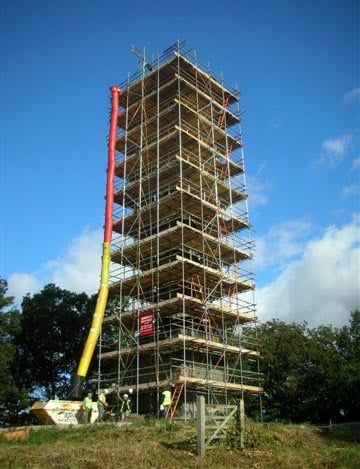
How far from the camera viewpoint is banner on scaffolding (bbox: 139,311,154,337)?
105 feet

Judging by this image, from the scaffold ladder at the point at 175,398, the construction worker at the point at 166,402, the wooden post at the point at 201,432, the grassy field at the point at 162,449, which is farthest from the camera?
the scaffold ladder at the point at 175,398

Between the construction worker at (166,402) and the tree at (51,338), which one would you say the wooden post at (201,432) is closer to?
the construction worker at (166,402)

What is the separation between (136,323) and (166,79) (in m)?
18.3

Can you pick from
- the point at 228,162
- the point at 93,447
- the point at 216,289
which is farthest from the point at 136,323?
the point at 93,447

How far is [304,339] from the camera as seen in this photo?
47.8 m

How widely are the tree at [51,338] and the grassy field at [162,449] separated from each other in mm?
25096

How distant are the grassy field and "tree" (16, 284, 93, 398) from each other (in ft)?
82.3

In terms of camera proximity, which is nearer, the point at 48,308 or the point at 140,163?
the point at 140,163

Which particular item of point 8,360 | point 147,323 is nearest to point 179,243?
point 147,323

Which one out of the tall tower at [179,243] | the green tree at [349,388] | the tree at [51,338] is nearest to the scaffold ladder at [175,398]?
the tall tower at [179,243]

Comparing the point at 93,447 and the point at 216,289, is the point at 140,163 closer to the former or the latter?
the point at 216,289

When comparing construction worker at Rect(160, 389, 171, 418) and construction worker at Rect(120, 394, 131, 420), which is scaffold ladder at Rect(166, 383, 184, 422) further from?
construction worker at Rect(120, 394, 131, 420)

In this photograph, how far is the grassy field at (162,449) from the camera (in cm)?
1645

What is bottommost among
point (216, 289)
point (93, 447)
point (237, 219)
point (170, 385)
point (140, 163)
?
point (93, 447)
